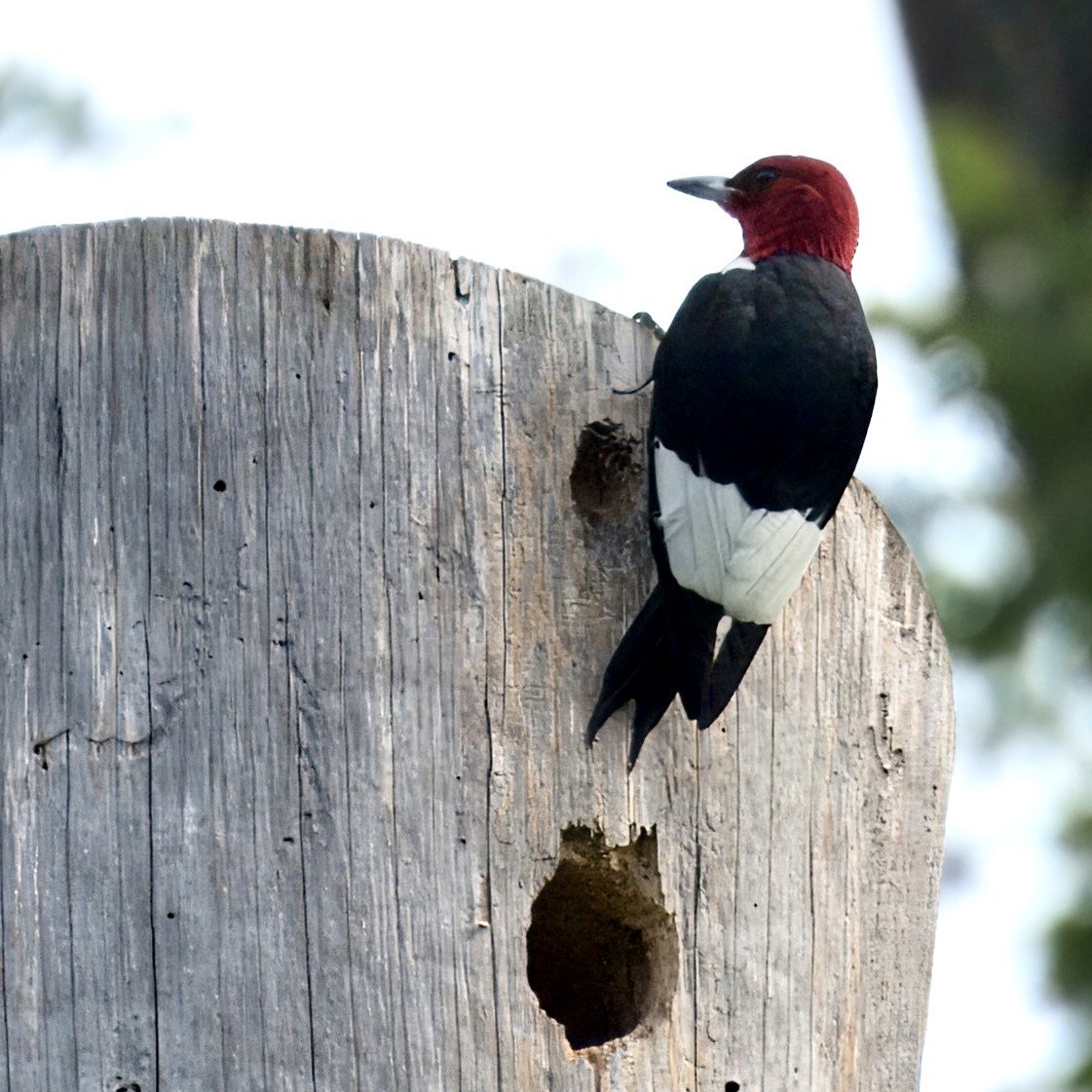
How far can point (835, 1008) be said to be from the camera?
8.96 ft

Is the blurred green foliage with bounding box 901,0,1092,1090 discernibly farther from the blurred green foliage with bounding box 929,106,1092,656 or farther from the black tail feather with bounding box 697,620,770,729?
the black tail feather with bounding box 697,620,770,729

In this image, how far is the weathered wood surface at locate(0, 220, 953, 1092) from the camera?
91.0 inches

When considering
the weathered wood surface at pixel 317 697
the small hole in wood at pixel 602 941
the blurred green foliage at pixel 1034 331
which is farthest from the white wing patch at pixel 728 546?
the blurred green foliage at pixel 1034 331

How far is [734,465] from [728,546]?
17 centimetres

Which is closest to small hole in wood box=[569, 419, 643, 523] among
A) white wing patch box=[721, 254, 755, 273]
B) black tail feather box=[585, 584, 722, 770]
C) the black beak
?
black tail feather box=[585, 584, 722, 770]

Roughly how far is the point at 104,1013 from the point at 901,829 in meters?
1.43

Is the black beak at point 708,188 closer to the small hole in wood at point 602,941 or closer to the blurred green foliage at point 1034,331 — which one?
the blurred green foliage at point 1034,331

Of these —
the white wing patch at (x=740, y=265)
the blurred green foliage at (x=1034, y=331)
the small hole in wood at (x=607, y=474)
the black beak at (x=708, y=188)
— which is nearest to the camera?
the small hole in wood at (x=607, y=474)

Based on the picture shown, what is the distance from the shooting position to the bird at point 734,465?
258cm

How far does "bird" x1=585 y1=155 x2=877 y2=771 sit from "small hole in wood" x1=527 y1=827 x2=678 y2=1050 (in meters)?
0.18

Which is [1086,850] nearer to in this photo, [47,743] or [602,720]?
[602,720]

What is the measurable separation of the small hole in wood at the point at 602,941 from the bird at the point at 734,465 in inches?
7.2

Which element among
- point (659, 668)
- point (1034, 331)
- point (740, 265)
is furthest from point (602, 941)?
point (1034, 331)

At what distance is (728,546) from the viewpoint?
270 centimetres
